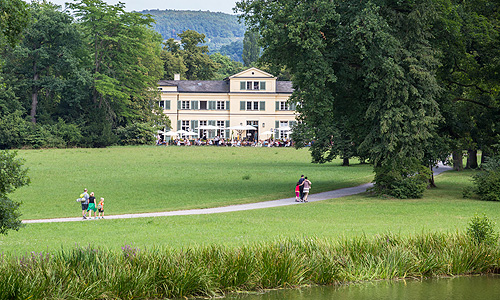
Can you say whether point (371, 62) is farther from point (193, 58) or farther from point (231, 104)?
point (193, 58)

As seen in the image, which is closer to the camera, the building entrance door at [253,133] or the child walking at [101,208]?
the child walking at [101,208]

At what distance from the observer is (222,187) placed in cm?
2836

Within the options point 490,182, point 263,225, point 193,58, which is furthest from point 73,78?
point 263,225

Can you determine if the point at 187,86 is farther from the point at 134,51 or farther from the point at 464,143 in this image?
the point at 464,143

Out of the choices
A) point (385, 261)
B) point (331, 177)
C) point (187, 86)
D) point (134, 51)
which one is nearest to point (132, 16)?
point (134, 51)

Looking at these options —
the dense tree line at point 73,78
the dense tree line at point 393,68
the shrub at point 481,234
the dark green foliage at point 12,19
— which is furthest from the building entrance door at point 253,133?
the dark green foliage at point 12,19

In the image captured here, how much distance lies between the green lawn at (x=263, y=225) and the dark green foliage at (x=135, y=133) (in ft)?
179

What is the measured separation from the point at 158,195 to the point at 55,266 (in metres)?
15.9

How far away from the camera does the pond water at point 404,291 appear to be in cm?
955

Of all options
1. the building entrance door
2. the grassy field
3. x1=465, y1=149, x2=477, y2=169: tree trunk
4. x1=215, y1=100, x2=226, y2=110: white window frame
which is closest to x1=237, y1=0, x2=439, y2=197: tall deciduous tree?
the grassy field

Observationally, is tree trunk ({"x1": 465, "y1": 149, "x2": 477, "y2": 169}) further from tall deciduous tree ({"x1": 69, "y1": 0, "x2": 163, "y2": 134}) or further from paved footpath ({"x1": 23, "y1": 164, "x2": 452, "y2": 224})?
tall deciduous tree ({"x1": 69, "y1": 0, "x2": 163, "y2": 134})

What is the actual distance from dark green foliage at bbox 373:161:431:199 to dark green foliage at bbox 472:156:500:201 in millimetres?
2139

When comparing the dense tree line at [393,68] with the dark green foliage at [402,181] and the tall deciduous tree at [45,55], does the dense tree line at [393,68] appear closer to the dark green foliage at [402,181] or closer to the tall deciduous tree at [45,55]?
the dark green foliage at [402,181]

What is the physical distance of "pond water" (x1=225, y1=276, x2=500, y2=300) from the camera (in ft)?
31.3
